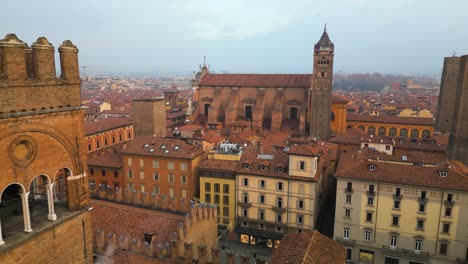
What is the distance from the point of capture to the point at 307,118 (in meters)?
71.1

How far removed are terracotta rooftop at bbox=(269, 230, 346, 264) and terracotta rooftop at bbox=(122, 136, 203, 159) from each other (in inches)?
996

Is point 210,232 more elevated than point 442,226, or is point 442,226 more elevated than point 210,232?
point 210,232

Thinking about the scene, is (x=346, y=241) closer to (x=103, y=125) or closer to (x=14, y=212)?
(x=14, y=212)

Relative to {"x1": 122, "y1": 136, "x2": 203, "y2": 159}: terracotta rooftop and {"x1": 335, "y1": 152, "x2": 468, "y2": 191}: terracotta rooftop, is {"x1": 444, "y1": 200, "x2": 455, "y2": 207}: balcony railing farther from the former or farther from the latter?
{"x1": 122, "y1": 136, "x2": 203, "y2": 159}: terracotta rooftop

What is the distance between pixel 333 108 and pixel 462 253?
45526mm

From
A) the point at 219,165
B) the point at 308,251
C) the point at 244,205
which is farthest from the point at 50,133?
the point at 219,165

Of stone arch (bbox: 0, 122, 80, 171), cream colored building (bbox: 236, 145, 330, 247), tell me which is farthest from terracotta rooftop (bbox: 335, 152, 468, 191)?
stone arch (bbox: 0, 122, 80, 171)

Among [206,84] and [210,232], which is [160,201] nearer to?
[210,232]

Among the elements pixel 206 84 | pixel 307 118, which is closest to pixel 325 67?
pixel 307 118

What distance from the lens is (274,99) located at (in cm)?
7381

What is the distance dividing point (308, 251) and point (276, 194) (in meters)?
21.0

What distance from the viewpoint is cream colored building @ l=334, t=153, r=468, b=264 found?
107ft

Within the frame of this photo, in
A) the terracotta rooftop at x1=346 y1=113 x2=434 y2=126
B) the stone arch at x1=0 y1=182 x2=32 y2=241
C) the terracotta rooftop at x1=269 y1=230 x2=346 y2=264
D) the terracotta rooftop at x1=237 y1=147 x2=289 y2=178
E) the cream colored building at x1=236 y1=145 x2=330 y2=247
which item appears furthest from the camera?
the terracotta rooftop at x1=346 y1=113 x2=434 y2=126

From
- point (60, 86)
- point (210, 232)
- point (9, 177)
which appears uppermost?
point (60, 86)
